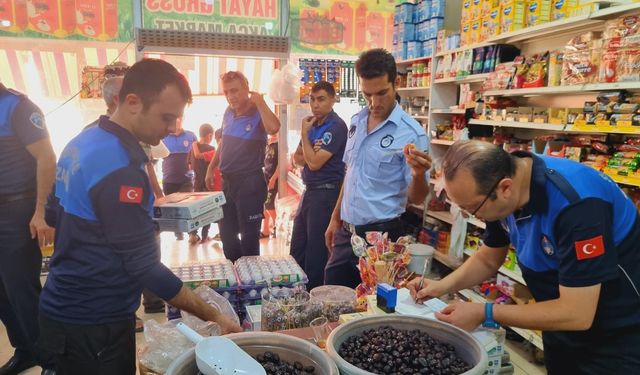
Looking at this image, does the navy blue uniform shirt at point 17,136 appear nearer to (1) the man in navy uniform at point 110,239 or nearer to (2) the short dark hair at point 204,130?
(1) the man in navy uniform at point 110,239

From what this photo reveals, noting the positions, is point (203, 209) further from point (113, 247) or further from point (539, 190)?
point (539, 190)

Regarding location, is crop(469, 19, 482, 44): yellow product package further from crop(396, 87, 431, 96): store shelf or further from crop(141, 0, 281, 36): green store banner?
crop(141, 0, 281, 36): green store banner

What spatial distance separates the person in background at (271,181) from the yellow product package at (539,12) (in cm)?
333

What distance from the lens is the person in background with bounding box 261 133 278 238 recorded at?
20.1ft

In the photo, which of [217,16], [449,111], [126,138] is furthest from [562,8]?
[217,16]

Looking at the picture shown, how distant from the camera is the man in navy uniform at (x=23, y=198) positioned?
2664 millimetres

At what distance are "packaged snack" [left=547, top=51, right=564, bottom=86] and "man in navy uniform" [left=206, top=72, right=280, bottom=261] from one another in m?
2.20

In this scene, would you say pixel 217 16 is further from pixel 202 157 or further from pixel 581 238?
pixel 581 238

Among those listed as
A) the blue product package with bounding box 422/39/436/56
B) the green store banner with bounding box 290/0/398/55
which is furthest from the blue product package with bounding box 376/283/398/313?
the green store banner with bounding box 290/0/398/55

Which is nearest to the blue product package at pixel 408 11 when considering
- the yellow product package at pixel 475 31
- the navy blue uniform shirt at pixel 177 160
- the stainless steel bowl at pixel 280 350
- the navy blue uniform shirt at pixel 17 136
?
the yellow product package at pixel 475 31

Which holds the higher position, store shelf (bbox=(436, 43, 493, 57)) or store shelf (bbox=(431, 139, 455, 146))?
store shelf (bbox=(436, 43, 493, 57))

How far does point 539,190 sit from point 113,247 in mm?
1437

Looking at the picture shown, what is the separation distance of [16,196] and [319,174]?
6.70 feet

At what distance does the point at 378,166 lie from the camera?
8.98ft
